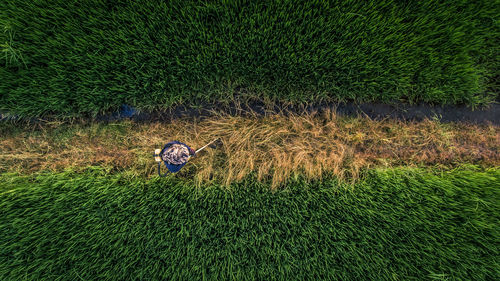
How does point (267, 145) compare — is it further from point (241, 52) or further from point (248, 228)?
point (241, 52)

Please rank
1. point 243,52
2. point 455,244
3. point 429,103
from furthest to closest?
1. point 429,103
2. point 243,52
3. point 455,244

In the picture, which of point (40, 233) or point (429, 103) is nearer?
point (40, 233)

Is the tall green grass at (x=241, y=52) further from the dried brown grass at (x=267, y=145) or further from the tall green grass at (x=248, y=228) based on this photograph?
the tall green grass at (x=248, y=228)

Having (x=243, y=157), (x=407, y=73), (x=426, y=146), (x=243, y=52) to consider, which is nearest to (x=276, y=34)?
(x=243, y=52)

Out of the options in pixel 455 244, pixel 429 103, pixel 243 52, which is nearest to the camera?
pixel 455 244

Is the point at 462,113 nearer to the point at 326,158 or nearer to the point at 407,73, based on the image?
the point at 407,73

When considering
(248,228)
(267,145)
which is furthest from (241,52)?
(248,228)

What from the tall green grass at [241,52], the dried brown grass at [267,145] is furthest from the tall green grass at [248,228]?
the tall green grass at [241,52]
